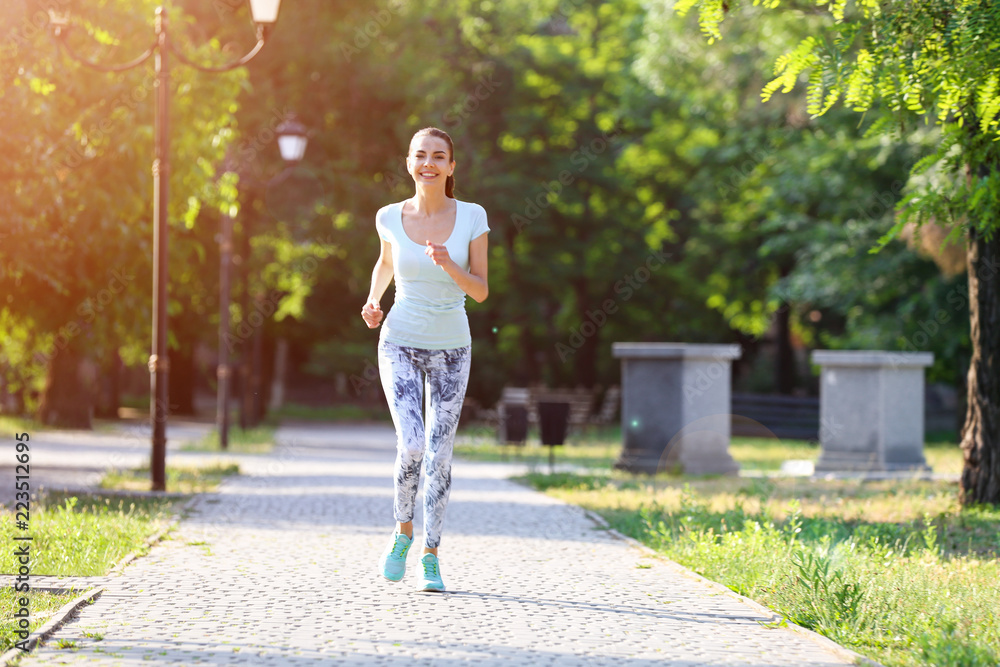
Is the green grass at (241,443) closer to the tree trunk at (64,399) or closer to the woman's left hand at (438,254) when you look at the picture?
the tree trunk at (64,399)

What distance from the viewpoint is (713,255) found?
32.9 metres

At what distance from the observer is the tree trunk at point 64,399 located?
23.8 meters

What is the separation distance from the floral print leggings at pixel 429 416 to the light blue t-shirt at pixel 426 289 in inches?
2.7

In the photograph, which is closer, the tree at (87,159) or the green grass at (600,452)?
the tree at (87,159)

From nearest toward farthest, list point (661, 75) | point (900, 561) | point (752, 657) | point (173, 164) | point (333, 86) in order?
point (752, 657) → point (900, 561) → point (173, 164) → point (333, 86) → point (661, 75)

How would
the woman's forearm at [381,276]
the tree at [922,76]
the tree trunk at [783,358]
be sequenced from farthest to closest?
the tree trunk at [783,358] < the tree at [922,76] < the woman's forearm at [381,276]

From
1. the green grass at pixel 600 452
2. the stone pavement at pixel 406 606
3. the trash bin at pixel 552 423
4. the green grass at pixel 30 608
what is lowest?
the green grass at pixel 600 452

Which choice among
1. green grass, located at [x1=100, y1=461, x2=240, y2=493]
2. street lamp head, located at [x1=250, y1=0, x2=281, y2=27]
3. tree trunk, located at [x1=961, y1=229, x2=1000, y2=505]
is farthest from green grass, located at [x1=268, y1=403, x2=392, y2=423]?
tree trunk, located at [x1=961, y1=229, x2=1000, y2=505]

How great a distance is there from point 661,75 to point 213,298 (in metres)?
11.5

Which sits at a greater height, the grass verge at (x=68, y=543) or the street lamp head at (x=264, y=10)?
the street lamp head at (x=264, y=10)

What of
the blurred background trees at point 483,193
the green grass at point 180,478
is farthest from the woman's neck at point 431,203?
the green grass at point 180,478

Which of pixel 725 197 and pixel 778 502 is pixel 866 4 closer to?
pixel 778 502

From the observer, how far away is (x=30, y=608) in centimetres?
524

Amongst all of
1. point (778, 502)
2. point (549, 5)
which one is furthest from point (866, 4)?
point (549, 5)
